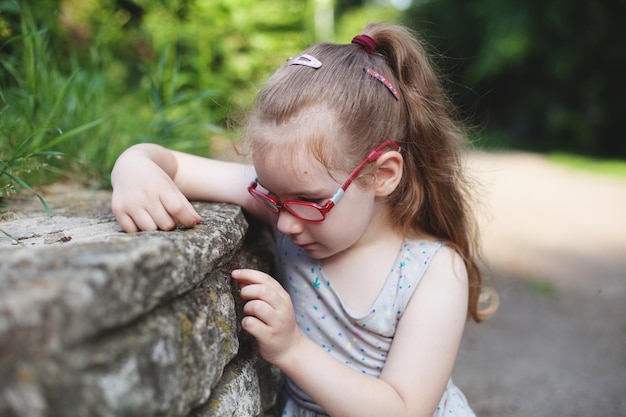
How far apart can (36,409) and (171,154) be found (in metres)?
1.06

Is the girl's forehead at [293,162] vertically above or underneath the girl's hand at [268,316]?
above

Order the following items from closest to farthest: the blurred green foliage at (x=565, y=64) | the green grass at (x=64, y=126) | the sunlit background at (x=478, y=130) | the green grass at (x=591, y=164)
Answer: the green grass at (x=64, y=126) < the sunlit background at (x=478, y=130) < the green grass at (x=591, y=164) < the blurred green foliage at (x=565, y=64)

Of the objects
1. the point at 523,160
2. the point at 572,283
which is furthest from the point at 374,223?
the point at 523,160

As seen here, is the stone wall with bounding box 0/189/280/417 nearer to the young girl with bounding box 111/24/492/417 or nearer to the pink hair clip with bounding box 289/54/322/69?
the young girl with bounding box 111/24/492/417

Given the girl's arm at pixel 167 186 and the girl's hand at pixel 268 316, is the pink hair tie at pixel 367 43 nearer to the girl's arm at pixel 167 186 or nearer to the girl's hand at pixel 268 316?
the girl's arm at pixel 167 186

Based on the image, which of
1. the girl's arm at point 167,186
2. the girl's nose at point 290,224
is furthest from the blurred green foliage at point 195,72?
the girl's nose at point 290,224

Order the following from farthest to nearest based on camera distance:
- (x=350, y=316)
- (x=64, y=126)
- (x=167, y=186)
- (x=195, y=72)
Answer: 1. (x=195, y=72)
2. (x=64, y=126)
3. (x=350, y=316)
4. (x=167, y=186)

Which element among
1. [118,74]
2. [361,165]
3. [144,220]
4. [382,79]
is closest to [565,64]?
[118,74]

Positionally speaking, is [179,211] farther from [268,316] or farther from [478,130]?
[478,130]

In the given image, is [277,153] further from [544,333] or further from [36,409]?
[544,333]

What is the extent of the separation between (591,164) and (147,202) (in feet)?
34.0

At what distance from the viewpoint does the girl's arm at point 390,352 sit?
1.27m

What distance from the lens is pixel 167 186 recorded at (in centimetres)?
133

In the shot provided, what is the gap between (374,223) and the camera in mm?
1626
